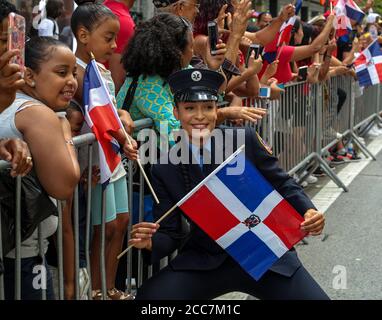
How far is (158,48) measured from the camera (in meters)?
4.30

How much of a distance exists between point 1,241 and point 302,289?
1515mm

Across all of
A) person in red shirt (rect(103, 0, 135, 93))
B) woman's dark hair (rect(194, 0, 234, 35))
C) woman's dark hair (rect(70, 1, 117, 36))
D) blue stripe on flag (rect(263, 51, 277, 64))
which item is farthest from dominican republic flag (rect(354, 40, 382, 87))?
woman's dark hair (rect(70, 1, 117, 36))

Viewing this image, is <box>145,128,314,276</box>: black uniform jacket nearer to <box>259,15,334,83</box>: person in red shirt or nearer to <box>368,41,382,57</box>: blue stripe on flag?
<box>259,15,334,83</box>: person in red shirt

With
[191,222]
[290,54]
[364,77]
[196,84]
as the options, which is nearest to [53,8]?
[290,54]

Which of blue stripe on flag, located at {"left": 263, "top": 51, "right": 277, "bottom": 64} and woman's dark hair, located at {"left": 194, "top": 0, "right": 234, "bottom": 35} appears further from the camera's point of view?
blue stripe on flag, located at {"left": 263, "top": 51, "right": 277, "bottom": 64}

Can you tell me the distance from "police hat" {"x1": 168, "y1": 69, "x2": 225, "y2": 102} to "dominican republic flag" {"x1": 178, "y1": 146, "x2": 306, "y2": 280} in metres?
0.46

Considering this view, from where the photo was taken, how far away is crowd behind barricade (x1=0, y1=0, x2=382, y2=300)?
9.53ft

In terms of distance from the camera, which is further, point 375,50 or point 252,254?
point 375,50

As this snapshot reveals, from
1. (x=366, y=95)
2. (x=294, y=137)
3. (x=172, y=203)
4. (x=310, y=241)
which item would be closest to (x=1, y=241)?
(x=172, y=203)

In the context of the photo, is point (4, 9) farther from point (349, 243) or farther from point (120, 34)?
point (349, 243)

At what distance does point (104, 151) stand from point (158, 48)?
39.5 inches
